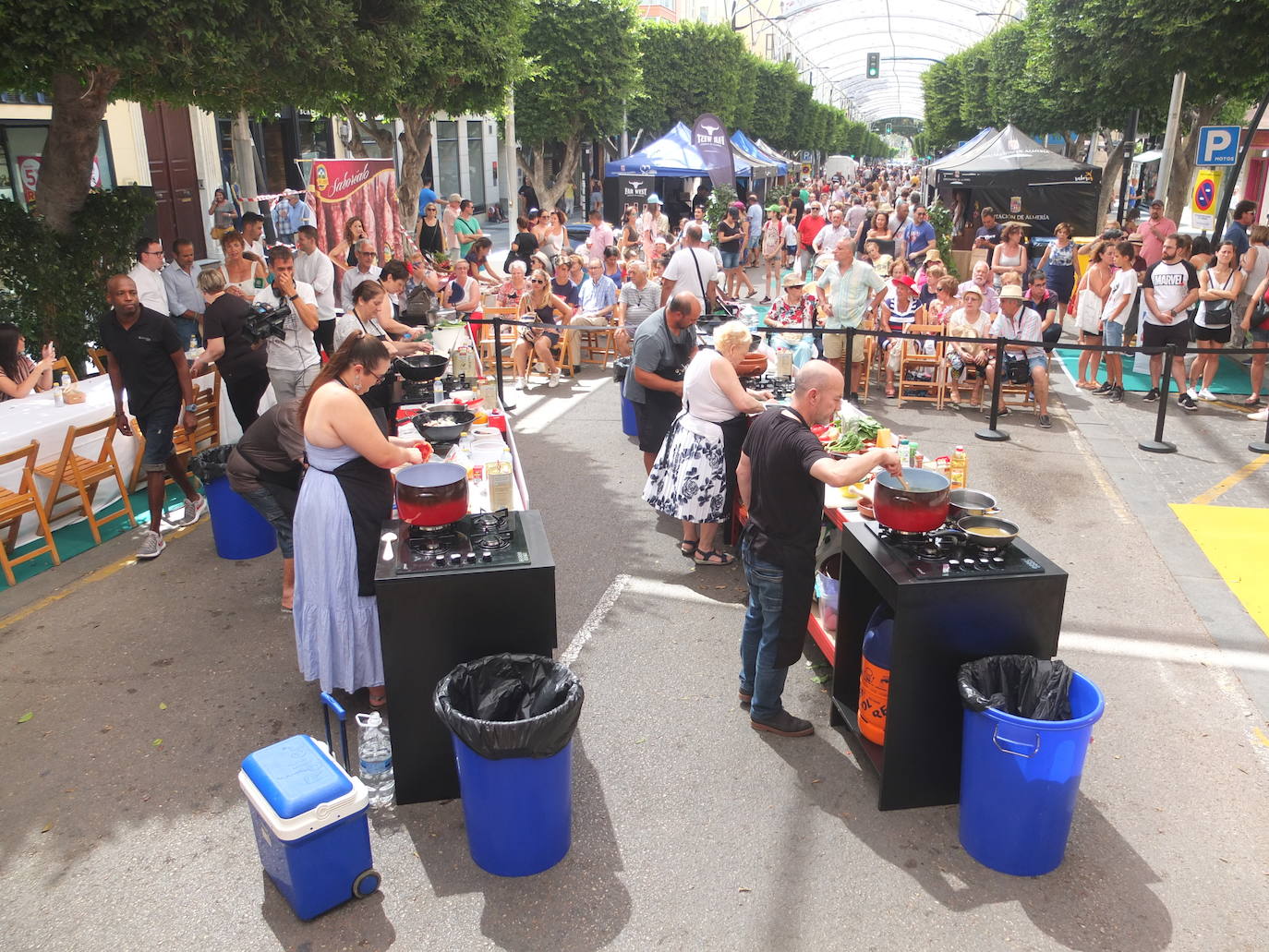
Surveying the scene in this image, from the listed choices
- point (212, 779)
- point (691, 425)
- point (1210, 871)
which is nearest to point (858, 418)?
point (691, 425)

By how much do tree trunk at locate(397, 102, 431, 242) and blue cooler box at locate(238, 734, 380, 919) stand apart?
1433 cm

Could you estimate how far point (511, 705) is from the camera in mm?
4219

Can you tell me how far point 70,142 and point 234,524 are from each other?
505 cm

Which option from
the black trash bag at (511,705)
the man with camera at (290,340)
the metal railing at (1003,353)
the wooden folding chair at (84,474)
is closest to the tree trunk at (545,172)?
the metal railing at (1003,353)

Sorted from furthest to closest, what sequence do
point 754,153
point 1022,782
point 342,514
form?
1. point 754,153
2. point 342,514
3. point 1022,782

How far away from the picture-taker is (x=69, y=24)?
24.1 feet

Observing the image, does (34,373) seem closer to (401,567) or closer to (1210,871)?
(401,567)

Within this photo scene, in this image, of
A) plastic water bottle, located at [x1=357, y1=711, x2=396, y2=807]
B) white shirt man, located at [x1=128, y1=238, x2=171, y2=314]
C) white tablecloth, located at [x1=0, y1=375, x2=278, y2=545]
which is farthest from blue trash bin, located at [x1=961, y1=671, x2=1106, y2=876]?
white shirt man, located at [x1=128, y1=238, x2=171, y2=314]

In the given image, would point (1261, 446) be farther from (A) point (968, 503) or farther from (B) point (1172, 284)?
(A) point (968, 503)

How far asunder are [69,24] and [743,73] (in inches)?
1546

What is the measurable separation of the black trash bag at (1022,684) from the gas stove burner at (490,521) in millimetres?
2175

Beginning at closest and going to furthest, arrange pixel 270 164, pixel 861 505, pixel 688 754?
pixel 688 754 → pixel 861 505 → pixel 270 164

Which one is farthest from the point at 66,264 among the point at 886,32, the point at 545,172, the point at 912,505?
the point at 886,32

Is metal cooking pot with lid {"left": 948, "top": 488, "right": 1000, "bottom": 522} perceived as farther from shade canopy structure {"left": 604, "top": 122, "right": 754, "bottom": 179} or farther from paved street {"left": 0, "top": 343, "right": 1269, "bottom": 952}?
shade canopy structure {"left": 604, "top": 122, "right": 754, "bottom": 179}
